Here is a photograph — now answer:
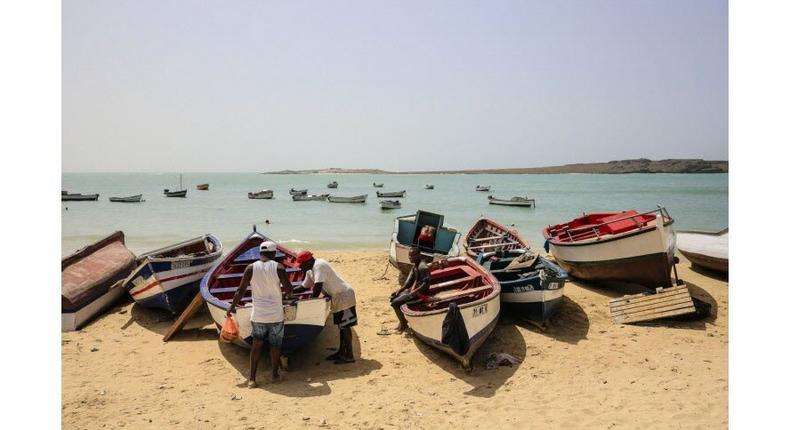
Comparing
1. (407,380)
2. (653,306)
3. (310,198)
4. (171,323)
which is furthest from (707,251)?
(310,198)

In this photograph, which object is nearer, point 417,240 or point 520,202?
point 417,240

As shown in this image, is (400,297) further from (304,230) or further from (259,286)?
(304,230)

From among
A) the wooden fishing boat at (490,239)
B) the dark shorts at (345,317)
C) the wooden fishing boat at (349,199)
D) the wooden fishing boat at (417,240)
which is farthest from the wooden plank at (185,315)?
the wooden fishing boat at (349,199)

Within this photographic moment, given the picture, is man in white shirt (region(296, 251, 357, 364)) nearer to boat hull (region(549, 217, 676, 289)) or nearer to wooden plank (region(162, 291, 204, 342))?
wooden plank (region(162, 291, 204, 342))

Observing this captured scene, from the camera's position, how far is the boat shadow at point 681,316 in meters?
9.00

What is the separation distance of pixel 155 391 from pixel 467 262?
6.20m

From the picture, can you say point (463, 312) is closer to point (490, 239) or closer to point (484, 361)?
point (484, 361)

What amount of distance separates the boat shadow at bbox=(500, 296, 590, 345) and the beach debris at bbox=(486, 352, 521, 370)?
4.61 ft

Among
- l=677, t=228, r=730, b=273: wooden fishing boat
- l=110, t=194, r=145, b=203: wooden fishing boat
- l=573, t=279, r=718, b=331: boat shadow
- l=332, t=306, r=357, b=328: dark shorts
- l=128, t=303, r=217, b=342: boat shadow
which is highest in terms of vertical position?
l=110, t=194, r=145, b=203: wooden fishing boat

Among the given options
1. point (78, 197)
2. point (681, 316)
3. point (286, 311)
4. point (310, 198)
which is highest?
point (78, 197)

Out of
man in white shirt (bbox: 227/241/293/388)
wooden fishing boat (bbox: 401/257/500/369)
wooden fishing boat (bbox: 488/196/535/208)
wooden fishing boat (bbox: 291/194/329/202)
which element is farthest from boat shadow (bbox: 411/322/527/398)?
wooden fishing boat (bbox: 291/194/329/202)

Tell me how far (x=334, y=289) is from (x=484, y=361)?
8.59ft

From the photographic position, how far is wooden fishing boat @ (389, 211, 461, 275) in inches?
485

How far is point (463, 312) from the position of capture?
6.83 m
